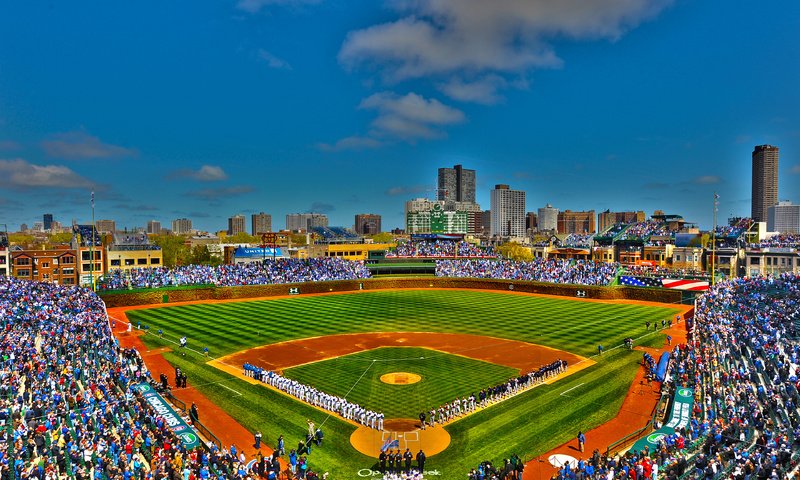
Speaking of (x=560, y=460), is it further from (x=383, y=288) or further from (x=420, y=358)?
(x=383, y=288)

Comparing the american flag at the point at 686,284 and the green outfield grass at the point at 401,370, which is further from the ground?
the american flag at the point at 686,284

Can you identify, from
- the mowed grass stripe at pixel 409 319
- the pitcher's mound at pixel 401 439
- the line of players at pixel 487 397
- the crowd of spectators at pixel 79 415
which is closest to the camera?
the crowd of spectators at pixel 79 415

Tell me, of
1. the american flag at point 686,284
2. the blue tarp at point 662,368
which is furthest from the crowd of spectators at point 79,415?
the american flag at point 686,284

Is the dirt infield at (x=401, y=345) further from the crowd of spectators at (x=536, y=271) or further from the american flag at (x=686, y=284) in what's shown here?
the crowd of spectators at (x=536, y=271)

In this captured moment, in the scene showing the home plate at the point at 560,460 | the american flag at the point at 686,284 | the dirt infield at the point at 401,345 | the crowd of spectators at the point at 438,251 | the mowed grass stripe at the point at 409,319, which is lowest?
the home plate at the point at 560,460

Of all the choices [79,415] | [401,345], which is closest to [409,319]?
[401,345]

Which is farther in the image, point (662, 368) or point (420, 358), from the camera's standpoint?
point (420, 358)

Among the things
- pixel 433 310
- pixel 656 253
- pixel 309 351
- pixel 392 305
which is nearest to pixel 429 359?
pixel 309 351
